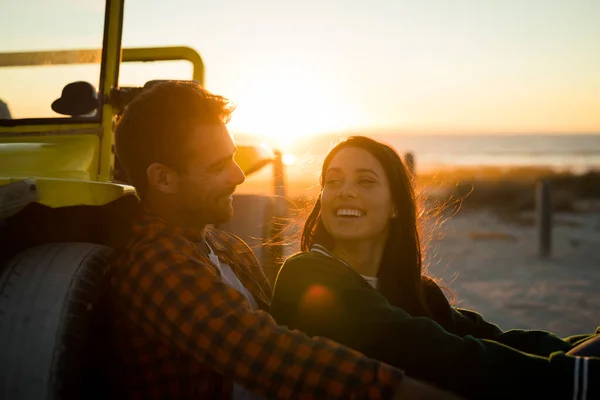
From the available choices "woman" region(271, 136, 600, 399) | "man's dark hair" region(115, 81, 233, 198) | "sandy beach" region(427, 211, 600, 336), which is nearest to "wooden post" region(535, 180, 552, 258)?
"sandy beach" region(427, 211, 600, 336)

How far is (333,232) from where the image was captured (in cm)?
221

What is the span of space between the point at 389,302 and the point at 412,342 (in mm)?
495

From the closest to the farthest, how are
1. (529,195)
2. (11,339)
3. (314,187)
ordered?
(11,339) → (314,187) → (529,195)

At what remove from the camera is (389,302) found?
2.18 metres

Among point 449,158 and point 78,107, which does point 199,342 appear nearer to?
point 78,107

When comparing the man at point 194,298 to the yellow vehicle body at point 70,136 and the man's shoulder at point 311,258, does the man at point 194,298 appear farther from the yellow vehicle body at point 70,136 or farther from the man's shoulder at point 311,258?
the yellow vehicle body at point 70,136

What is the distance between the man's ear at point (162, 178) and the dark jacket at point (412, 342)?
434mm

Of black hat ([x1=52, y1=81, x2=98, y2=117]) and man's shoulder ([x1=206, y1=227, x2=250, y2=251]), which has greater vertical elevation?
black hat ([x1=52, y1=81, x2=98, y2=117])

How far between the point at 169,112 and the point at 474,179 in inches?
753

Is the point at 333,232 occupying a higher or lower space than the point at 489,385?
higher

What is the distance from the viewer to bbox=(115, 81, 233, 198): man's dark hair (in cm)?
185

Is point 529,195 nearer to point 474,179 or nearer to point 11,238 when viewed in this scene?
point 474,179

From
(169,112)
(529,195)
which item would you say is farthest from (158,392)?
(529,195)

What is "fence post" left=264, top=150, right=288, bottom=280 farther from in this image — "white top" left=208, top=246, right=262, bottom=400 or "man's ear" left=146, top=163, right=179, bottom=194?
"man's ear" left=146, top=163, right=179, bottom=194
